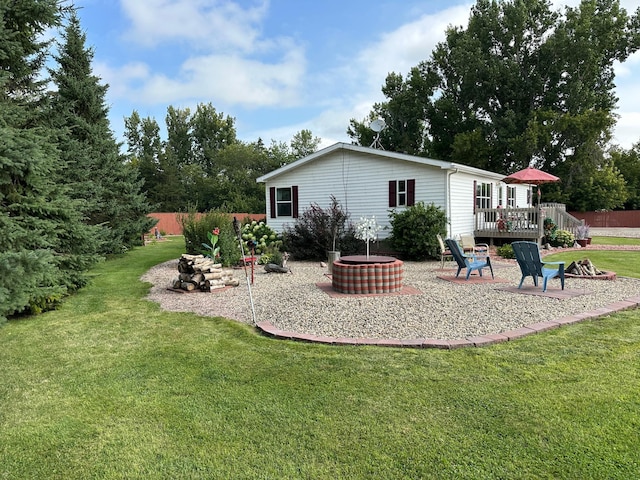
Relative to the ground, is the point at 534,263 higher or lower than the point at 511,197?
lower

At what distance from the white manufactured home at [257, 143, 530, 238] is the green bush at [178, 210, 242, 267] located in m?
3.91

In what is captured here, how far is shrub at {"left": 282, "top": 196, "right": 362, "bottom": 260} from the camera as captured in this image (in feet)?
39.8

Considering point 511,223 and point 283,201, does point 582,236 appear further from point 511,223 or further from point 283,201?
point 283,201

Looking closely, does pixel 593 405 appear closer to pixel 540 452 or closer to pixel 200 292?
pixel 540 452

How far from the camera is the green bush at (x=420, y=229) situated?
11422 mm

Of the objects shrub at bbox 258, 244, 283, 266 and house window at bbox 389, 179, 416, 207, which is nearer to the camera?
shrub at bbox 258, 244, 283, 266

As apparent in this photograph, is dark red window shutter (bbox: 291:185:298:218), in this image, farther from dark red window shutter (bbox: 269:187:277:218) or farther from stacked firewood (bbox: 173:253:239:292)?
stacked firewood (bbox: 173:253:239:292)

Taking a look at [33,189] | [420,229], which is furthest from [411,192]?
[33,189]

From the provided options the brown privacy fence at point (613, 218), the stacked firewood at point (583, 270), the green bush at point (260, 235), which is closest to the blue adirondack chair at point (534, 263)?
the stacked firewood at point (583, 270)

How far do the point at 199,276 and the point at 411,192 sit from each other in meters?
7.80

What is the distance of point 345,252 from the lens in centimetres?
1268

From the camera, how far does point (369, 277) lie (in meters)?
6.87

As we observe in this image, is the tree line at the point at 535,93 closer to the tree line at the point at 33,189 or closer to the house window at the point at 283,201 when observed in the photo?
the house window at the point at 283,201

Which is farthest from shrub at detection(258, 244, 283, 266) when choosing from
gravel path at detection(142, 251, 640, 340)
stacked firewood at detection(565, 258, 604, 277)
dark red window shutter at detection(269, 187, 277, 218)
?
stacked firewood at detection(565, 258, 604, 277)
